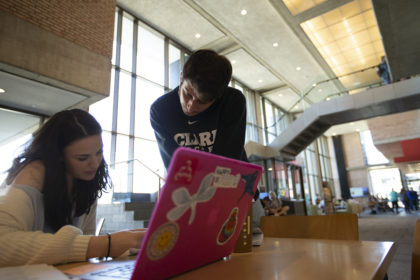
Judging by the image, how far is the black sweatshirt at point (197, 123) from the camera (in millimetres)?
1187

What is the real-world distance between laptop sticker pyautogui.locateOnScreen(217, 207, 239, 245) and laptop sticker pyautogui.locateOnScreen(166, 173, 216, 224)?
0.14 metres

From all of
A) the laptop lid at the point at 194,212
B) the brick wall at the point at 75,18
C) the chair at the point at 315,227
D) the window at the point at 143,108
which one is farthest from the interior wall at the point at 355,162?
the laptop lid at the point at 194,212

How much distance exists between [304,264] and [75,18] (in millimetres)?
5330

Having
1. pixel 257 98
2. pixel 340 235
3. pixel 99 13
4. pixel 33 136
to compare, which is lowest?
→ pixel 340 235

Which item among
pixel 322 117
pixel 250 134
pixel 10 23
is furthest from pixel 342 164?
pixel 10 23

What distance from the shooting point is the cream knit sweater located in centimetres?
60

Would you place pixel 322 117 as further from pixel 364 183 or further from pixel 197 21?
pixel 364 183

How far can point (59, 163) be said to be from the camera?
0.95 m

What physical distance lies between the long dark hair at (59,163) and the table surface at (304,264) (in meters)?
0.33

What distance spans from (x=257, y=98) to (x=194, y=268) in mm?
12670

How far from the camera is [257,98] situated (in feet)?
42.0

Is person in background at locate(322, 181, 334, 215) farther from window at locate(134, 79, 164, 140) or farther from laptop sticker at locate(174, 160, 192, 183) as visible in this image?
laptop sticker at locate(174, 160, 192, 183)

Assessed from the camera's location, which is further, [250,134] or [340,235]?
[250,134]

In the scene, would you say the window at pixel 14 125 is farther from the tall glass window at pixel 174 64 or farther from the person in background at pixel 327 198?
the person in background at pixel 327 198
